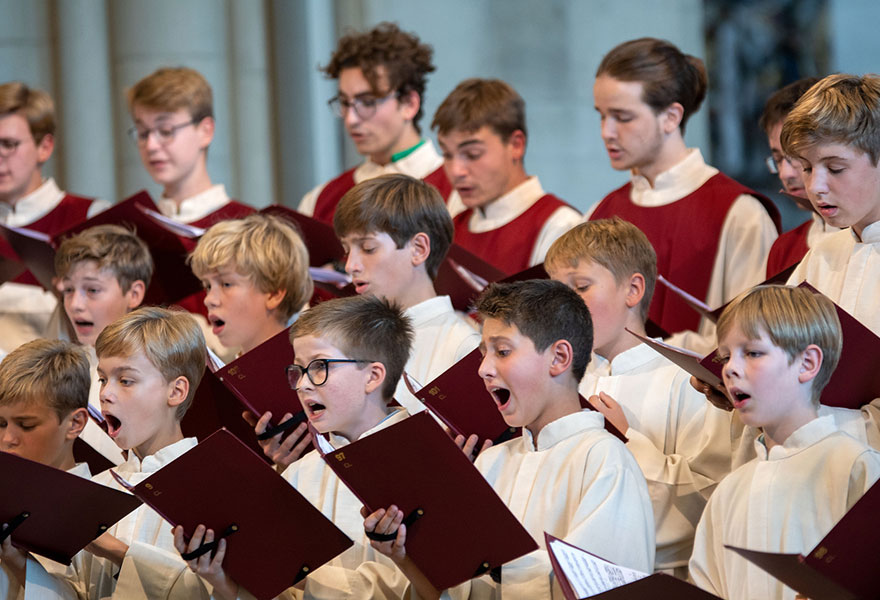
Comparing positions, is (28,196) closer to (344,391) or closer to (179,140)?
(179,140)

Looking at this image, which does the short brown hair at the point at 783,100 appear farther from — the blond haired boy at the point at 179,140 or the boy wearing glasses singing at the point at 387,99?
the blond haired boy at the point at 179,140

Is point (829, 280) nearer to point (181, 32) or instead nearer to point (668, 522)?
point (668, 522)

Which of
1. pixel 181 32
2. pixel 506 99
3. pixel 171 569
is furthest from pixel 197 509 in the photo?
pixel 181 32

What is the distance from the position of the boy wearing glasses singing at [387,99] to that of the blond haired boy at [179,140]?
594 millimetres

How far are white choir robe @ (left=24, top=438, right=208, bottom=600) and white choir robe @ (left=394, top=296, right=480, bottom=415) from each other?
72 cm

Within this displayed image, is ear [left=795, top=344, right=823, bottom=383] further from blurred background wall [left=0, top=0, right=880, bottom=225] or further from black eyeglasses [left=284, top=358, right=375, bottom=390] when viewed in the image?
blurred background wall [left=0, top=0, right=880, bottom=225]

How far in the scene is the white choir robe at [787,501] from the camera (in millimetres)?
2812

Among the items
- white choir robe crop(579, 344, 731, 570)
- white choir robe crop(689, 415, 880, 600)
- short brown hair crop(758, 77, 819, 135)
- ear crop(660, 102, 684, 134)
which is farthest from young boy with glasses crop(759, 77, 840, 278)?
white choir robe crop(689, 415, 880, 600)

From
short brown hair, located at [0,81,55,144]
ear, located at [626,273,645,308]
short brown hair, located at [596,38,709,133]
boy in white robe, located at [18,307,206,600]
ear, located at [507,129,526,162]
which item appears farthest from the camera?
short brown hair, located at [0,81,55,144]

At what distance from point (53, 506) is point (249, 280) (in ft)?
4.28

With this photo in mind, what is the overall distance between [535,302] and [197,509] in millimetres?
926

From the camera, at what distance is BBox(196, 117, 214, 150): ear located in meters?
5.71

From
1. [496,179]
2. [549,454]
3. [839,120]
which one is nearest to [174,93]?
[496,179]

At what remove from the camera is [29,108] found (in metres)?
5.96
